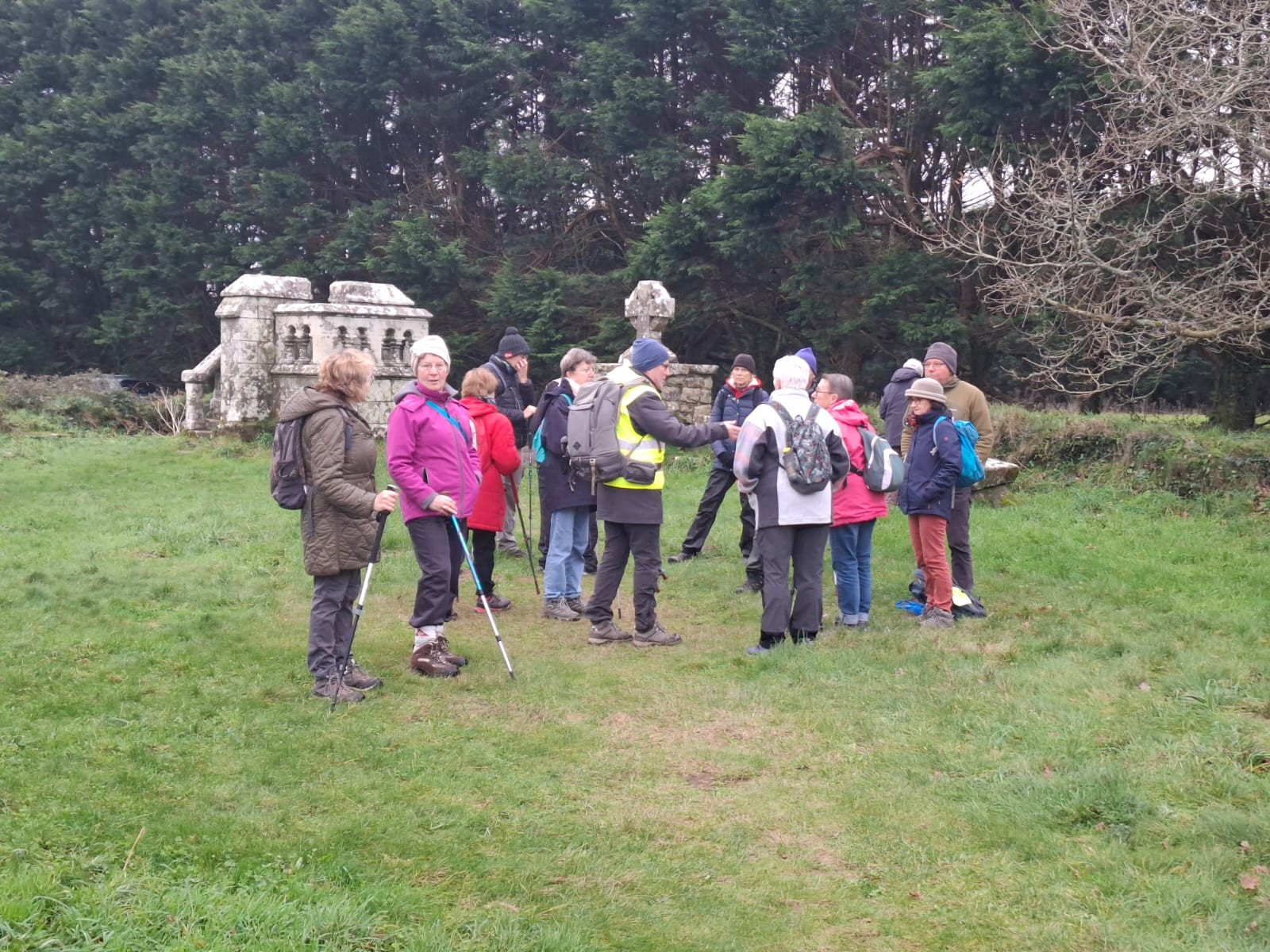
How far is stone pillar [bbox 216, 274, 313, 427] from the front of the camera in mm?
16281

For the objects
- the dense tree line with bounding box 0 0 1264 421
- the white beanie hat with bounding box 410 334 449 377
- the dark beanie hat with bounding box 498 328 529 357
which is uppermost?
the dense tree line with bounding box 0 0 1264 421

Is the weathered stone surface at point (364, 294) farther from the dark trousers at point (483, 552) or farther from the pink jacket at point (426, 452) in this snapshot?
the pink jacket at point (426, 452)

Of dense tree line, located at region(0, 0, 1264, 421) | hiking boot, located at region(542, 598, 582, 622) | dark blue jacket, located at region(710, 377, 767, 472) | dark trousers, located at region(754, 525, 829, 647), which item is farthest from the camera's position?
dense tree line, located at region(0, 0, 1264, 421)

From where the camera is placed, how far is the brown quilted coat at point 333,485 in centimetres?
589

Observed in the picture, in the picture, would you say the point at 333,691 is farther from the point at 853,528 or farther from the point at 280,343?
the point at 280,343

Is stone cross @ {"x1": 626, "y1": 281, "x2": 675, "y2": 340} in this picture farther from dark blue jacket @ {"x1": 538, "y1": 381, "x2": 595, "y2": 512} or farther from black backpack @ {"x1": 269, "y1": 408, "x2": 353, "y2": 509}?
black backpack @ {"x1": 269, "y1": 408, "x2": 353, "y2": 509}

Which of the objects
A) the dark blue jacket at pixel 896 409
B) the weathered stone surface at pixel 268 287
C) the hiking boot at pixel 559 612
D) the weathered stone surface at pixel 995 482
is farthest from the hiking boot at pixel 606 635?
the weathered stone surface at pixel 268 287

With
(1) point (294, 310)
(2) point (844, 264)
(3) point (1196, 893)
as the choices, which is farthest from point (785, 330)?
(3) point (1196, 893)

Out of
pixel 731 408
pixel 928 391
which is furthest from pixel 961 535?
pixel 731 408

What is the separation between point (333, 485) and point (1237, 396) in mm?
12224

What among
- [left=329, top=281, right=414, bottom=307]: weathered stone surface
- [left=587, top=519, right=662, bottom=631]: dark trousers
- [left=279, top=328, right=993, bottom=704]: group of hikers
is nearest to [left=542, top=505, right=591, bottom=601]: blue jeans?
[left=279, top=328, right=993, bottom=704]: group of hikers

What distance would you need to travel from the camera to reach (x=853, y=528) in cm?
794

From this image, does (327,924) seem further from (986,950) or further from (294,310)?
(294,310)

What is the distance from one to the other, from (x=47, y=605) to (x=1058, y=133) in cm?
1397
